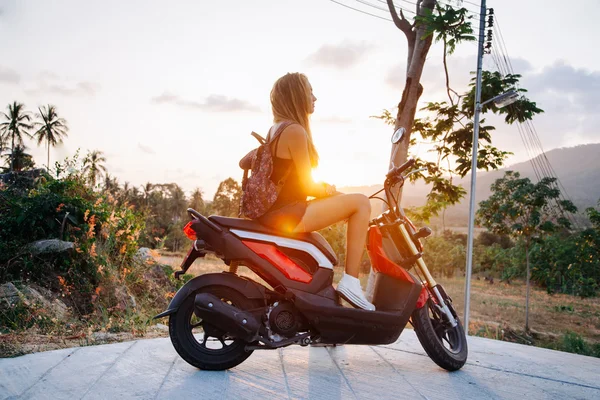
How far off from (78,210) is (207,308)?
Answer: 3835mm

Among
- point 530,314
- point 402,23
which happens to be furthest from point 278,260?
point 530,314

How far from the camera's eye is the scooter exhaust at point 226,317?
2.90 metres

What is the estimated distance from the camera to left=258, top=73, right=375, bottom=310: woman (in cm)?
307

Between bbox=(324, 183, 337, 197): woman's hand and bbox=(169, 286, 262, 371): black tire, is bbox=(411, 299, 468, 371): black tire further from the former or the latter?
bbox=(169, 286, 262, 371): black tire

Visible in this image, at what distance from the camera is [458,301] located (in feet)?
76.9

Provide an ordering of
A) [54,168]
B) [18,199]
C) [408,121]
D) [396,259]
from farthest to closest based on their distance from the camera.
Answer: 1. [408,121]
2. [54,168]
3. [18,199]
4. [396,259]

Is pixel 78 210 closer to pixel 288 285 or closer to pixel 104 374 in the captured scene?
pixel 104 374

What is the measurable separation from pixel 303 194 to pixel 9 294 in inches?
125

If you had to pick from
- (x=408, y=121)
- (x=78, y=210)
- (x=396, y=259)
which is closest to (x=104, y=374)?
(x=396, y=259)

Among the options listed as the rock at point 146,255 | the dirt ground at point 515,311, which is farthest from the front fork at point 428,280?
the rock at point 146,255

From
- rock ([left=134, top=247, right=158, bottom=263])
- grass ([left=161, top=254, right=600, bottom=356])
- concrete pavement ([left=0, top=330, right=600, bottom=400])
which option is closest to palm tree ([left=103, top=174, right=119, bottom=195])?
rock ([left=134, top=247, right=158, bottom=263])

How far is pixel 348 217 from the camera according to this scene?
3.22 meters

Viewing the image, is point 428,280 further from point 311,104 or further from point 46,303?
point 46,303

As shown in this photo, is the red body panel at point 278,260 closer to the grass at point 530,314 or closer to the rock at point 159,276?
the rock at point 159,276
